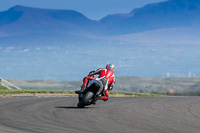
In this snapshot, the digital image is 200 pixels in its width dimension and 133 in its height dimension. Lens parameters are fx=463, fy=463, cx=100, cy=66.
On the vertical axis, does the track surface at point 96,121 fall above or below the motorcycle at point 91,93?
below

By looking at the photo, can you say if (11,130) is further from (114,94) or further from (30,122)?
(114,94)

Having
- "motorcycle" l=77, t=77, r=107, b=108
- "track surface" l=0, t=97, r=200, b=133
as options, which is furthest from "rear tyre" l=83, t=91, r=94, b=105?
"track surface" l=0, t=97, r=200, b=133

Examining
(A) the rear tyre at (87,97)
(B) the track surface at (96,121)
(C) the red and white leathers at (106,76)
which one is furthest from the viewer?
(C) the red and white leathers at (106,76)

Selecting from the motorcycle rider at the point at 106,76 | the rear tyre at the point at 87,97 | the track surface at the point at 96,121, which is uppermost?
the motorcycle rider at the point at 106,76

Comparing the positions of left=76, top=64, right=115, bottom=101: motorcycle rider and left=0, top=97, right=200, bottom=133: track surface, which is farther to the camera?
left=76, top=64, right=115, bottom=101: motorcycle rider

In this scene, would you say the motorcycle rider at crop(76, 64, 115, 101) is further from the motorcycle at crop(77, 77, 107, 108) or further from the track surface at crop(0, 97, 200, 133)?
the track surface at crop(0, 97, 200, 133)

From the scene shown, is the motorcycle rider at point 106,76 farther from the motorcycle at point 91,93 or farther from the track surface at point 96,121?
the track surface at point 96,121

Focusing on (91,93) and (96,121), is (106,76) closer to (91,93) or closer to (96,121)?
(91,93)

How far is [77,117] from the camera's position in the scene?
14.5m

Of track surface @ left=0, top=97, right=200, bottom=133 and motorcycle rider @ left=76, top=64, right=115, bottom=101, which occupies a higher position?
motorcycle rider @ left=76, top=64, right=115, bottom=101

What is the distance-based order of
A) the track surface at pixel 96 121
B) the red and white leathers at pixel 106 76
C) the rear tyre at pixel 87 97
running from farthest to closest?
1. the red and white leathers at pixel 106 76
2. the rear tyre at pixel 87 97
3. the track surface at pixel 96 121

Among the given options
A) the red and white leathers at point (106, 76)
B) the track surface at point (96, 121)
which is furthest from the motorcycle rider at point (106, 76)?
the track surface at point (96, 121)

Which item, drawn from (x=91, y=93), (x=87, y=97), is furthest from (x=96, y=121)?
(x=91, y=93)

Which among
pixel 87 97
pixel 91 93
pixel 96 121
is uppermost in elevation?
pixel 91 93
